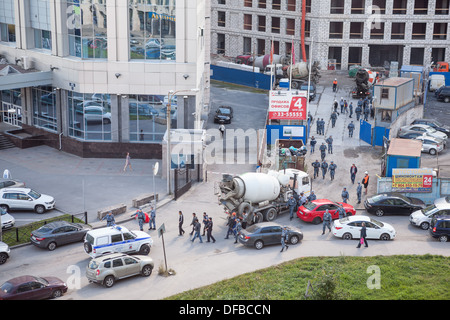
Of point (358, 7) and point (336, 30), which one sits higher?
point (358, 7)

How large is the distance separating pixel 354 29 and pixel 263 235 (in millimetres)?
57507

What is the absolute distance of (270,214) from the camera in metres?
43.0

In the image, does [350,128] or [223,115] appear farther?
[223,115]

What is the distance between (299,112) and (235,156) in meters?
7.15

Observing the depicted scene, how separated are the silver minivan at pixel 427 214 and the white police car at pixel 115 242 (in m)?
16.2

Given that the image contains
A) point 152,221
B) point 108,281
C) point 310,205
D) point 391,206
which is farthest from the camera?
point 391,206

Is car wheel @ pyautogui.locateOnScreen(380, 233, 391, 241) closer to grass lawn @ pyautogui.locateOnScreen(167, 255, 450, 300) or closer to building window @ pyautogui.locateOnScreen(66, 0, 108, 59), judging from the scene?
grass lawn @ pyautogui.locateOnScreen(167, 255, 450, 300)

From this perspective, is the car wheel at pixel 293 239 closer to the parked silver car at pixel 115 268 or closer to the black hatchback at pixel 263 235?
the black hatchback at pixel 263 235

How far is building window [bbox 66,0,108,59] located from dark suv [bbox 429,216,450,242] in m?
28.3

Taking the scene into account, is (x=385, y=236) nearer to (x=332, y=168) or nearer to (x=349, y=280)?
(x=349, y=280)

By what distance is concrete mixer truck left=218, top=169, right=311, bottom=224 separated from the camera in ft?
137

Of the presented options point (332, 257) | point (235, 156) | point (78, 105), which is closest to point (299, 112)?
point (235, 156)

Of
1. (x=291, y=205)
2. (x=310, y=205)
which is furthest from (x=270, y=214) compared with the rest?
(x=310, y=205)
